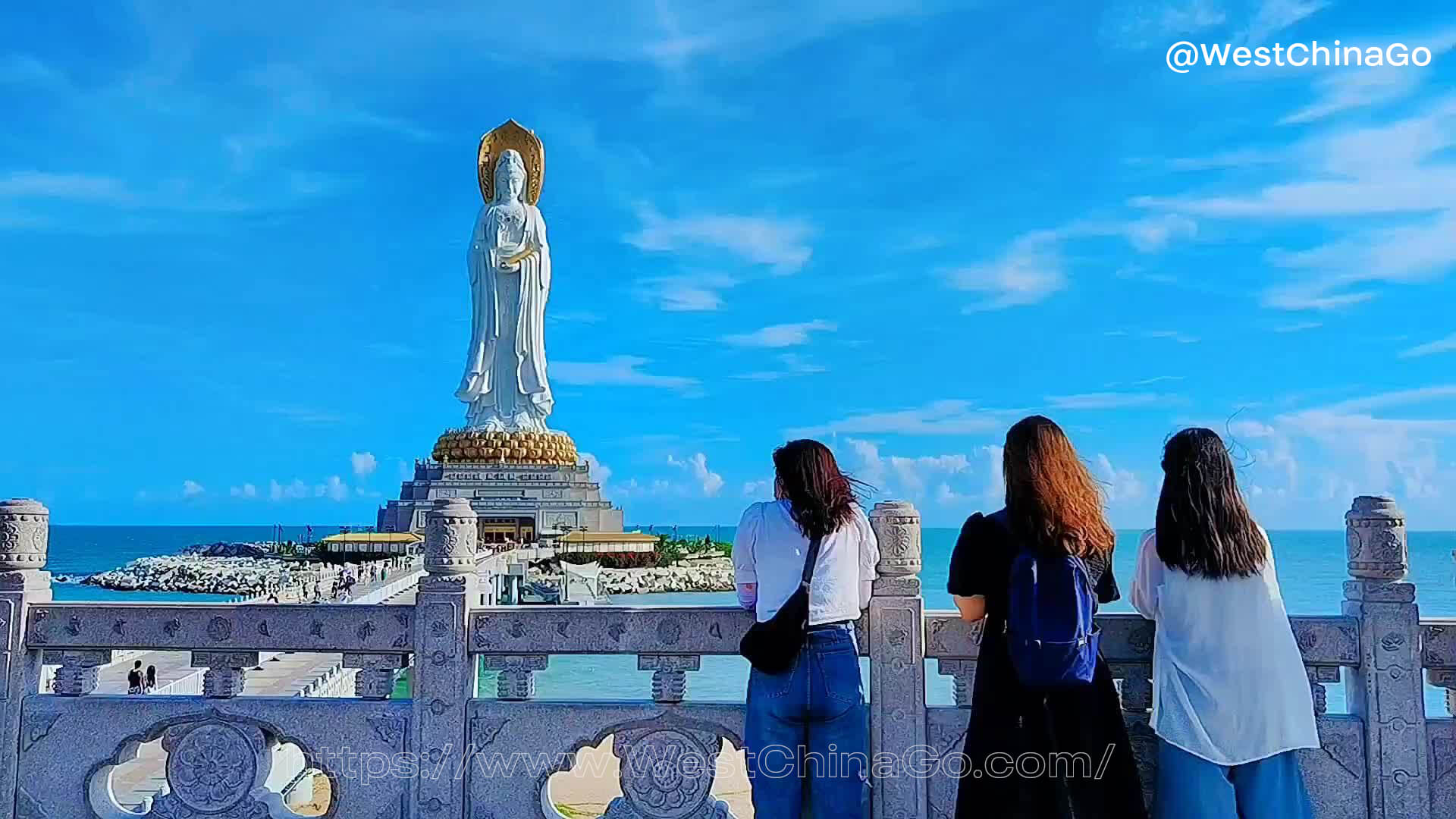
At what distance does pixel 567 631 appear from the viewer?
13.6 ft

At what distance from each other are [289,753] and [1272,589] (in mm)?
6774

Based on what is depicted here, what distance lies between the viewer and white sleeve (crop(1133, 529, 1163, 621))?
338 centimetres

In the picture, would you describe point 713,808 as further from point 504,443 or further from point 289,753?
point 504,443

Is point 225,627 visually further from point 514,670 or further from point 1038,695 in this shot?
point 1038,695

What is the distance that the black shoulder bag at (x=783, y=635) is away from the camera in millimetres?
3371

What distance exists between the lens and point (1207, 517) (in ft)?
10.5

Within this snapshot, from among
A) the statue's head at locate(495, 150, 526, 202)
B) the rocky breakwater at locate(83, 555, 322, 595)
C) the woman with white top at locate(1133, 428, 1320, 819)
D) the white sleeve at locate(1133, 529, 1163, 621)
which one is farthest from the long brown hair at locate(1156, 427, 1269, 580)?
the statue's head at locate(495, 150, 526, 202)

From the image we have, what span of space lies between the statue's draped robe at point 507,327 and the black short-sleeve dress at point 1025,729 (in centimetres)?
2823

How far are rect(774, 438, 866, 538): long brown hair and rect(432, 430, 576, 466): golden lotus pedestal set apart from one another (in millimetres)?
29601

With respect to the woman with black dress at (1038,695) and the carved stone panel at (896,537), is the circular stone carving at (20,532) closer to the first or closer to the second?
the carved stone panel at (896,537)

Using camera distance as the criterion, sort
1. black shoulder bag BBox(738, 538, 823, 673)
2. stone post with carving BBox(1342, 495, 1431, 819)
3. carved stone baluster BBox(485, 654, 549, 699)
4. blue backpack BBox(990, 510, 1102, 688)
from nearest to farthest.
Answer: blue backpack BBox(990, 510, 1102, 688), black shoulder bag BBox(738, 538, 823, 673), stone post with carving BBox(1342, 495, 1431, 819), carved stone baluster BBox(485, 654, 549, 699)

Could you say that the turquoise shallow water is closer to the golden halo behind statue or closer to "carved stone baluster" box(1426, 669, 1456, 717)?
"carved stone baluster" box(1426, 669, 1456, 717)

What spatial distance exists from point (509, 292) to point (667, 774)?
27786mm

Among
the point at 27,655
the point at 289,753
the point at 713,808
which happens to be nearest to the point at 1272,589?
the point at 713,808
